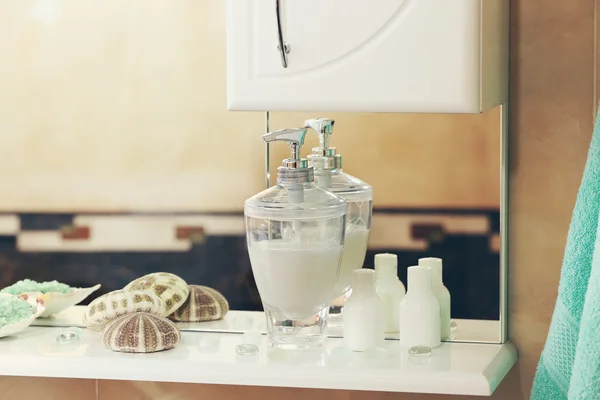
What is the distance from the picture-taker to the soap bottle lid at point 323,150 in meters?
1.10

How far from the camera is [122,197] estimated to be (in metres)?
1.18

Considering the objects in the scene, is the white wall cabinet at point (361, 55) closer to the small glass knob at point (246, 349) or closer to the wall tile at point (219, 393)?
the small glass knob at point (246, 349)

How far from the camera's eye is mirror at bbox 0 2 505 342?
3.63ft

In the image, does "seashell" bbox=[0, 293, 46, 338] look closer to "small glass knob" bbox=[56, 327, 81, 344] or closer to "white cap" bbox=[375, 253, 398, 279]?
"small glass knob" bbox=[56, 327, 81, 344]

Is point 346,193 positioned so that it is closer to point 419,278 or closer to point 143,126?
point 419,278

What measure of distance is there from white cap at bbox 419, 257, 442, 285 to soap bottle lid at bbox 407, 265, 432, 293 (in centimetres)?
4

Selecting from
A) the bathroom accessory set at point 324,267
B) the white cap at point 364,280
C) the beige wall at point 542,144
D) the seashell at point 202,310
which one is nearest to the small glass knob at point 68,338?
the seashell at point 202,310

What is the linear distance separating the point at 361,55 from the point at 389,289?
12.0 inches

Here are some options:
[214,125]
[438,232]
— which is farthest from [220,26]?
[438,232]

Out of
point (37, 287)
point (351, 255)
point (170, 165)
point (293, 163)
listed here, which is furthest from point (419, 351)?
point (37, 287)

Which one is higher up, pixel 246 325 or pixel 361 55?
pixel 361 55

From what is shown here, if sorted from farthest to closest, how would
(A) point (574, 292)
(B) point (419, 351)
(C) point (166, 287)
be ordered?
(C) point (166, 287), (B) point (419, 351), (A) point (574, 292)

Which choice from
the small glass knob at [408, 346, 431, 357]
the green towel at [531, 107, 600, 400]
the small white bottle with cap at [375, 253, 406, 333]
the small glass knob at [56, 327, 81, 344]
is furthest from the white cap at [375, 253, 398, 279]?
the small glass knob at [56, 327, 81, 344]

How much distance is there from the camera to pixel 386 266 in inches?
43.5
